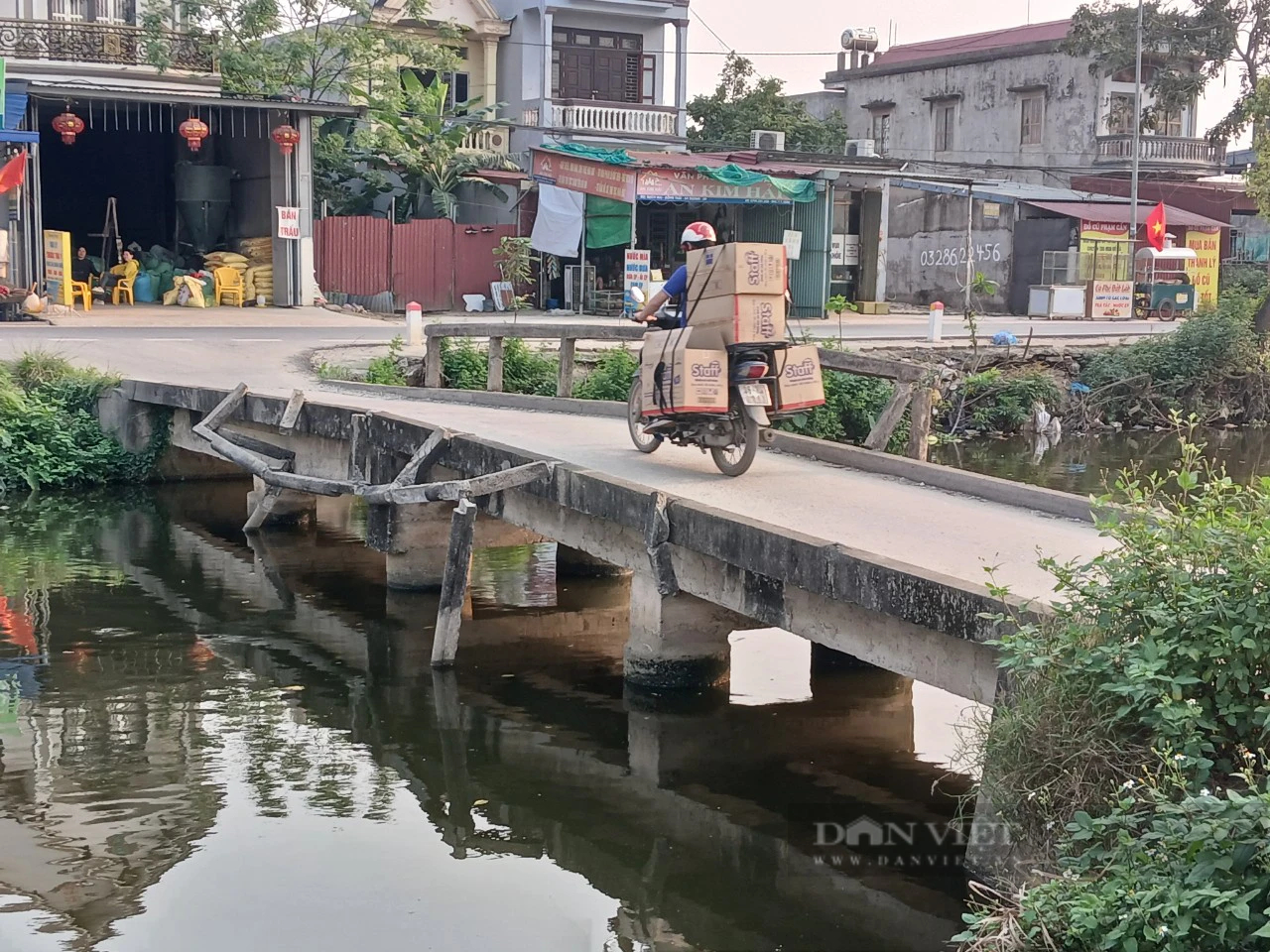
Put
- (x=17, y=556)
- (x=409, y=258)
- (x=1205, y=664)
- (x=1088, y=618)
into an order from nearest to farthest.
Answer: (x=1205, y=664)
(x=1088, y=618)
(x=17, y=556)
(x=409, y=258)

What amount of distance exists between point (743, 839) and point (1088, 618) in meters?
2.56

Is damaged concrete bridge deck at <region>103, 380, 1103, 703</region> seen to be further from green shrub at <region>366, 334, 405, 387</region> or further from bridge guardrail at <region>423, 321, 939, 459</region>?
green shrub at <region>366, 334, 405, 387</region>

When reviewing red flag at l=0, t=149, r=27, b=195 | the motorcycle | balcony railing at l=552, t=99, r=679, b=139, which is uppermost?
balcony railing at l=552, t=99, r=679, b=139

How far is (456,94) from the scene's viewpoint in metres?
35.2

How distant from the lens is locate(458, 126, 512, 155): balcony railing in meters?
32.1

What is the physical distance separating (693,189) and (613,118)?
6507 millimetres

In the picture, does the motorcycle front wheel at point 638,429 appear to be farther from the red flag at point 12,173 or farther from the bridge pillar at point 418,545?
the red flag at point 12,173

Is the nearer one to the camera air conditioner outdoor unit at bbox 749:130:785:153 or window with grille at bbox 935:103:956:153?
air conditioner outdoor unit at bbox 749:130:785:153

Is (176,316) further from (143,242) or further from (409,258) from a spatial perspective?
(143,242)

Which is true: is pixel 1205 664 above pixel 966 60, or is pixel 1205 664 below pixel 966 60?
below

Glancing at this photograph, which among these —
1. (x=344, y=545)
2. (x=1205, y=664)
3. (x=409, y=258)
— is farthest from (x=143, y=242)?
(x=1205, y=664)

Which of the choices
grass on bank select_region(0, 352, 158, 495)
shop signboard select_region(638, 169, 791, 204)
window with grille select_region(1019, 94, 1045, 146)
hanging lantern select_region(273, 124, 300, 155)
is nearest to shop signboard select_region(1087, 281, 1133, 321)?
shop signboard select_region(638, 169, 791, 204)

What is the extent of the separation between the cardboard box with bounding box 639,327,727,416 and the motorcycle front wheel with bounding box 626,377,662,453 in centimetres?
78

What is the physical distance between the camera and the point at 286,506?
50.4ft
